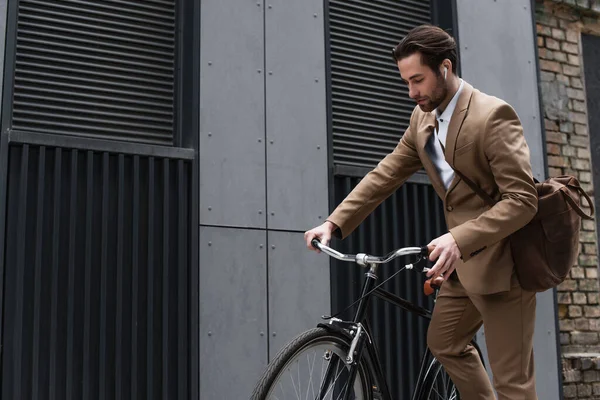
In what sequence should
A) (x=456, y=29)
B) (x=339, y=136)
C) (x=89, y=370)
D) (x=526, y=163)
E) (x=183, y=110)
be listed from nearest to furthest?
(x=526, y=163)
(x=89, y=370)
(x=183, y=110)
(x=339, y=136)
(x=456, y=29)

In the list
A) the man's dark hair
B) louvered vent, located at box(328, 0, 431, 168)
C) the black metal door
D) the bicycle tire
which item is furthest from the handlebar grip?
louvered vent, located at box(328, 0, 431, 168)

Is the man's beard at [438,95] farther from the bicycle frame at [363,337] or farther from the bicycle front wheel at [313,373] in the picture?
the bicycle front wheel at [313,373]

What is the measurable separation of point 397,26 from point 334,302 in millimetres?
2368

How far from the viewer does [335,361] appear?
350cm

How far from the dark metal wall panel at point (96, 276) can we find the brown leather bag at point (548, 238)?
238cm

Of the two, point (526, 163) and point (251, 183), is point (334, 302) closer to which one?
point (251, 183)

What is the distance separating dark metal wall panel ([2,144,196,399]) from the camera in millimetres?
4809

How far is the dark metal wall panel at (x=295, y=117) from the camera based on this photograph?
5.69 metres

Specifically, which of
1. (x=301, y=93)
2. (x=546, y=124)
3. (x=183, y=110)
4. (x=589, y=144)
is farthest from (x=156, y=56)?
(x=589, y=144)

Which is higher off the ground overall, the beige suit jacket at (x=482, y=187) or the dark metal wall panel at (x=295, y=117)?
the dark metal wall panel at (x=295, y=117)

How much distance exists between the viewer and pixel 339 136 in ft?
20.6

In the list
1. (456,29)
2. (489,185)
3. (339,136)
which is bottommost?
(489,185)

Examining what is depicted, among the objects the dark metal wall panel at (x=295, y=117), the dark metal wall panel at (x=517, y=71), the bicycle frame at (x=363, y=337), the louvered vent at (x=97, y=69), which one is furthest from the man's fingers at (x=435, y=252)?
the dark metal wall panel at (x=517, y=71)

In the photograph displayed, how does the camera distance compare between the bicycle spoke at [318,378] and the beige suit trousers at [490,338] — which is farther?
the beige suit trousers at [490,338]
